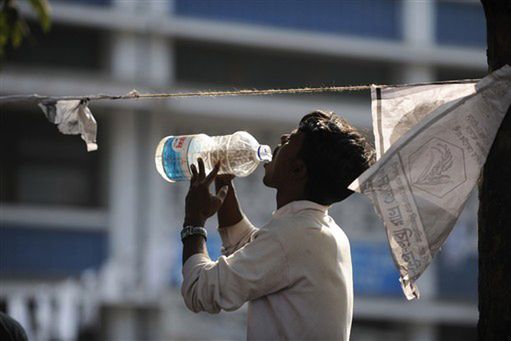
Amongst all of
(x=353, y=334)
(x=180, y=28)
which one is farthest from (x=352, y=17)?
(x=353, y=334)

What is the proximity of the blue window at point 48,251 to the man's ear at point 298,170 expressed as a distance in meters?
11.2

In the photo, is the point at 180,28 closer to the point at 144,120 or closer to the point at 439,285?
the point at 144,120

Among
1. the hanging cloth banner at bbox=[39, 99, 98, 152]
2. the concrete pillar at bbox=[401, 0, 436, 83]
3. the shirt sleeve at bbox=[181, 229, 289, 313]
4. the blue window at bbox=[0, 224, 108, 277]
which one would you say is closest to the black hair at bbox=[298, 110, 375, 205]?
the shirt sleeve at bbox=[181, 229, 289, 313]

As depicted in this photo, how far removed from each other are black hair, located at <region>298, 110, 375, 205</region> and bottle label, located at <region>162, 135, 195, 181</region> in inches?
19.4

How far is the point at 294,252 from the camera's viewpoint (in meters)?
2.77

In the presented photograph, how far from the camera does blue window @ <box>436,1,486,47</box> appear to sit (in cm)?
1590

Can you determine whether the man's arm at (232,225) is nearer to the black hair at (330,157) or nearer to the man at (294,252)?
the man at (294,252)

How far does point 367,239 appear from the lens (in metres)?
14.9

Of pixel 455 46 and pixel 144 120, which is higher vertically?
pixel 455 46

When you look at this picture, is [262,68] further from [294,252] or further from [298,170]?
[294,252]

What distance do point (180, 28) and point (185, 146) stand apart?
11.3 meters

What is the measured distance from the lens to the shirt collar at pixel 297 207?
9.43ft

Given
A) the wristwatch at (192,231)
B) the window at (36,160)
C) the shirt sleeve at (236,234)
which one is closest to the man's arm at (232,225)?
the shirt sleeve at (236,234)

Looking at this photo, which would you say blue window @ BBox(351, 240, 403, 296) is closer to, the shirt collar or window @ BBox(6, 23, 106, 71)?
window @ BBox(6, 23, 106, 71)
